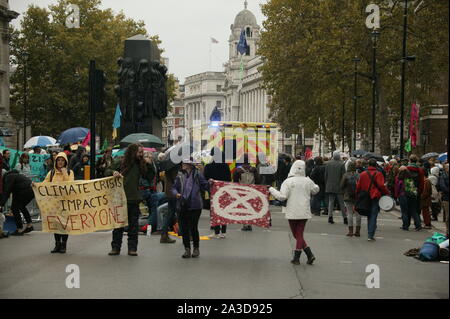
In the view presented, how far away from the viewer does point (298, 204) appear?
12336 millimetres

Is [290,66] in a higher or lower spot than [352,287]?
higher

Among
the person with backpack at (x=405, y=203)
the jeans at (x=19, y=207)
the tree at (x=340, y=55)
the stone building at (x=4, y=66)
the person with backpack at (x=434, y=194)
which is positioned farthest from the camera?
the stone building at (x=4, y=66)

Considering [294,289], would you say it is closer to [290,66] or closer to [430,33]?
[430,33]

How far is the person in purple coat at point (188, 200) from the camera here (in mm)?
12875

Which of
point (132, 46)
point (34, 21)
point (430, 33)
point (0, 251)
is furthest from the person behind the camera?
point (34, 21)

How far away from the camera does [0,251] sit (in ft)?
44.8

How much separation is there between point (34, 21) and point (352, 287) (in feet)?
195

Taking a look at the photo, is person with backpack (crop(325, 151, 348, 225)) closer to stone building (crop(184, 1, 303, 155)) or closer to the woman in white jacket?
the woman in white jacket

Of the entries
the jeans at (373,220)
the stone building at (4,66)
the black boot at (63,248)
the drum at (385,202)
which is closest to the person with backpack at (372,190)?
the jeans at (373,220)

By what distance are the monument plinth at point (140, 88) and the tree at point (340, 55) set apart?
16.6 meters

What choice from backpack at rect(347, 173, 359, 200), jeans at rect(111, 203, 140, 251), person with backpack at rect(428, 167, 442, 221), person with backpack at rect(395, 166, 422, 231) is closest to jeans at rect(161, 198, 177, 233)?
jeans at rect(111, 203, 140, 251)

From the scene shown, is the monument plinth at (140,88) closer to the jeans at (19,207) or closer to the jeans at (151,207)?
the jeans at (151,207)

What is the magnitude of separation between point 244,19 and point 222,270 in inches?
6819
